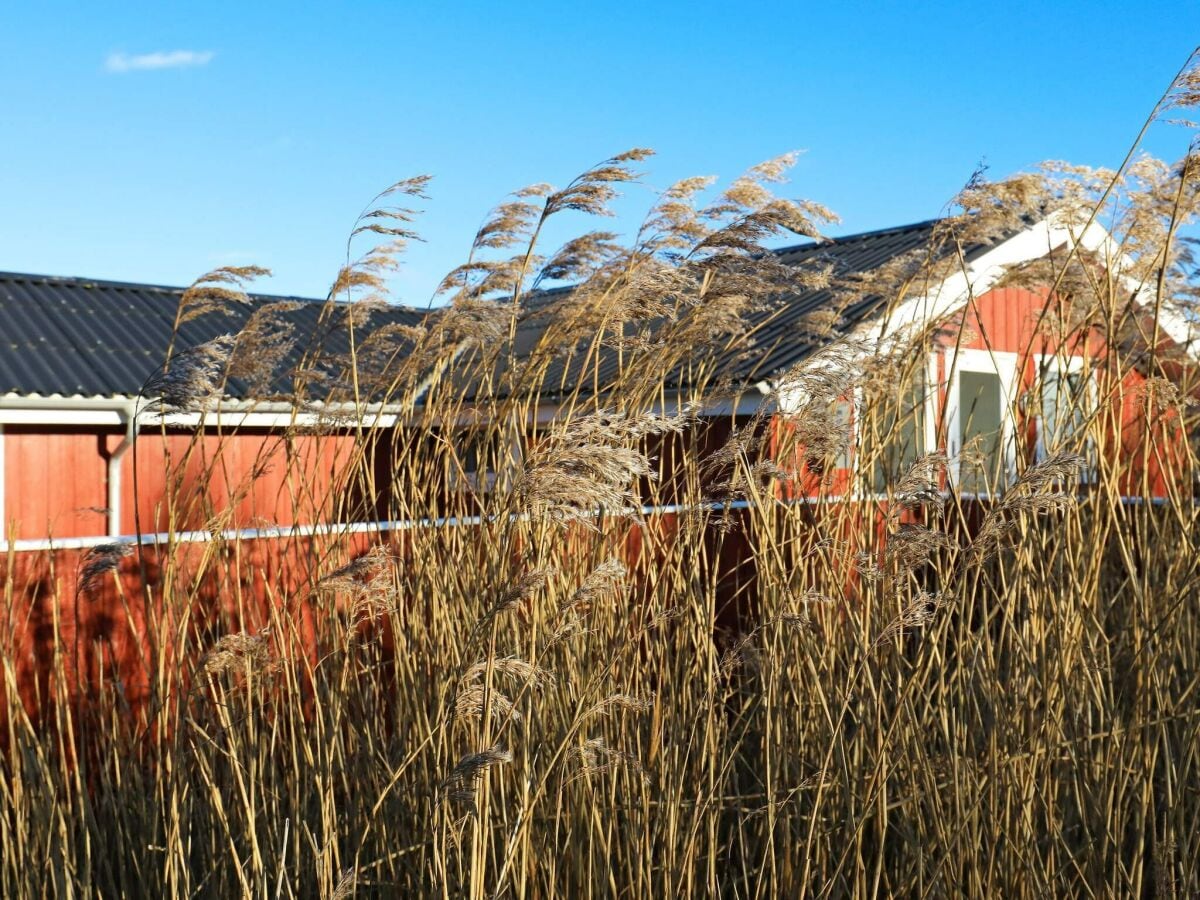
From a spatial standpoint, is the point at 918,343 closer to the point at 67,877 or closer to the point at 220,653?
the point at 220,653

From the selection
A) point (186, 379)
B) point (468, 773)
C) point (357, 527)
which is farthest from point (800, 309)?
point (468, 773)

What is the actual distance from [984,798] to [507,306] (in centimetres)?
167

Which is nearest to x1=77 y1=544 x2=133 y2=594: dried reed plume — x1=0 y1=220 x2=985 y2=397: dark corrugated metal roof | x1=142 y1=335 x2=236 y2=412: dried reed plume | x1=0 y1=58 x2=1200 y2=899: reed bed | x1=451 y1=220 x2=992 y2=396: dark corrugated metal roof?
x1=0 y1=58 x2=1200 y2=899: reed bed

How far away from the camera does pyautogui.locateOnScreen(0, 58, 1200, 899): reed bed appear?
2.16m

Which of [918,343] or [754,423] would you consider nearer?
[754,423]

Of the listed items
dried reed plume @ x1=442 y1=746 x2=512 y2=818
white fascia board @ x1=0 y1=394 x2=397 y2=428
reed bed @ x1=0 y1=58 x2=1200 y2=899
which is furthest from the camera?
Answer: white fascia board @ x1=0 y1=394 x2=397 y2=428

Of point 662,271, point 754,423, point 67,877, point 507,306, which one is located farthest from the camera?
point 507,306

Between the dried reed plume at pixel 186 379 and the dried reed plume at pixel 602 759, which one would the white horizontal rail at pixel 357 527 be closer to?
the dried reed plume at pixel 186 379

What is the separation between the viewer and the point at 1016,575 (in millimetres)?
2549

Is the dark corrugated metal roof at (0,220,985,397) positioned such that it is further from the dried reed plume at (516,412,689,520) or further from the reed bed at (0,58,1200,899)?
the dried reed plume at (516,412,689,520)

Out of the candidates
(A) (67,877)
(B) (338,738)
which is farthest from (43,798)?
(B) (338,738)

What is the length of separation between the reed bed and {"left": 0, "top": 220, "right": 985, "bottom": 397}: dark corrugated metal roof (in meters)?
5.05

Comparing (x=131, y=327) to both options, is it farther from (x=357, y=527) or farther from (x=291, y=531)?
(x=291, y=531)

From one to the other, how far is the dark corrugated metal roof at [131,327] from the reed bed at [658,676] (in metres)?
5.05
